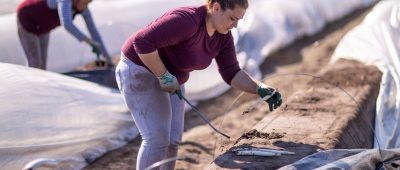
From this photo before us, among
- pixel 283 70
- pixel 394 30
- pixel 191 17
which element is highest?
pixel 191 17

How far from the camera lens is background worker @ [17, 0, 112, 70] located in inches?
224

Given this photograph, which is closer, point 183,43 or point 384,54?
point 183,43

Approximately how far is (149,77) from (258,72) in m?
4.86

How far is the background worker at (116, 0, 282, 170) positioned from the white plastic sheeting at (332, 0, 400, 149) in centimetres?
184

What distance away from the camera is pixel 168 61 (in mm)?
3545

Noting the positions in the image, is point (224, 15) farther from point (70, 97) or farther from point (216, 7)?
point (70, 97)

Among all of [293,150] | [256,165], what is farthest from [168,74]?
[293,150]

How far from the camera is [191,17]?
332 cm

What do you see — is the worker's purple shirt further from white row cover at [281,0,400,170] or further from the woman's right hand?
white row cover at [281,0,400,170]

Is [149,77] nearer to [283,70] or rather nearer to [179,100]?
[179,100]

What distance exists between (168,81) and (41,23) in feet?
9.39

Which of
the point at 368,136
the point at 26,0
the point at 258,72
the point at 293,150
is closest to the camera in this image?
the point at 293,150

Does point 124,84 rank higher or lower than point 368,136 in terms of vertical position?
higher

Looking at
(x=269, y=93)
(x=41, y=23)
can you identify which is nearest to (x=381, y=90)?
(x=269, y=93)
